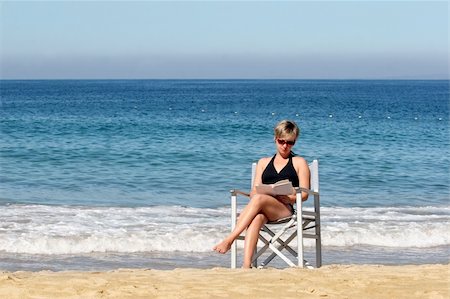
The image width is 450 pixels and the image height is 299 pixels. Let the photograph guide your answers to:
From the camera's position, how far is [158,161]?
17641mm

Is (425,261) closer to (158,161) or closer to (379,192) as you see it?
(379,192)

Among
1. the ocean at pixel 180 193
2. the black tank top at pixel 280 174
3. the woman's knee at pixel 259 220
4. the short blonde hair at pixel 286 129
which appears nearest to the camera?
the woman's knee at pixel 259 220

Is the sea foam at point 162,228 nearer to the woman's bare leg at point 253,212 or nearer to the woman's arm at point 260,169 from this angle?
the woman's arm at point 260,169

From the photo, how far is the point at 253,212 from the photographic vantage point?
634 cm

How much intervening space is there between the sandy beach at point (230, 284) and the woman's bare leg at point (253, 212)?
250mm

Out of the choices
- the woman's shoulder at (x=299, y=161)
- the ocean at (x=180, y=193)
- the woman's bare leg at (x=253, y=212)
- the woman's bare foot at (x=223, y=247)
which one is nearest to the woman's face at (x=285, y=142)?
the woman's shoulder at (x=299, y=161)

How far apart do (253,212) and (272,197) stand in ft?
0.63

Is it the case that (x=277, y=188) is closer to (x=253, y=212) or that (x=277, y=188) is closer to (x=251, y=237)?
(x=253, y=212)

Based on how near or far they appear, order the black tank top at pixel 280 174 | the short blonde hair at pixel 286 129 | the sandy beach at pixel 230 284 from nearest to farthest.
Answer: the sandy beach at pixel 230 284
the short blonde hair at pixel 286 129
the black tank top at pixel 280 174

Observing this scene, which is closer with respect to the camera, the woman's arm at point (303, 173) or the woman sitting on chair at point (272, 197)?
the woman sitting on chair at point (272, 197)

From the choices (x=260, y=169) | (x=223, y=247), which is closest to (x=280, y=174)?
(x=260, y=169)

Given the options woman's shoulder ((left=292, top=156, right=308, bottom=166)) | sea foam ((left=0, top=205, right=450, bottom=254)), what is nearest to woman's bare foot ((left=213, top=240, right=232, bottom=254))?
woman's shoulder ((left=292, top=156, right=308, bottom=166))

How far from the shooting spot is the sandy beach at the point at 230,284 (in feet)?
17.3

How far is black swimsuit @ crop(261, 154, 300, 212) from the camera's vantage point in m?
6.62
